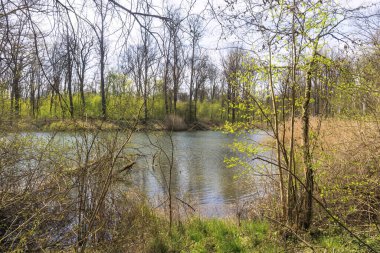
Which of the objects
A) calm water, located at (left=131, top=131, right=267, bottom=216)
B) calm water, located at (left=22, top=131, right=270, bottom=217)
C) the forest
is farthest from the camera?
calm water, located at (left=131, top=131, right=267, bottom=216)

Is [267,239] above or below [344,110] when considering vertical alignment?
below

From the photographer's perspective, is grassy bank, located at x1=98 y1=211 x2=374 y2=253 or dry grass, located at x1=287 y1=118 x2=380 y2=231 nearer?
grassy bank, located at x1=98 y1=211 x2=374 y2=253

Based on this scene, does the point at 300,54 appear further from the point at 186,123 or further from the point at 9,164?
the point at 186,123

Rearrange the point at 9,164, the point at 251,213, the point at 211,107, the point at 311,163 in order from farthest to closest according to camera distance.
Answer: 1. the point at 211,107
2. the point at 251,213
3. the point at 9,164
4. the point at 311,163

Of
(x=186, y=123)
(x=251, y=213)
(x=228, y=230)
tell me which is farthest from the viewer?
(x=186, y=123)

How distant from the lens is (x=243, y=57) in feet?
16.2

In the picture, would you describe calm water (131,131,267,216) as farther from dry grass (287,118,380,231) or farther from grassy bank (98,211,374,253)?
dry grass (287,118,380,231)

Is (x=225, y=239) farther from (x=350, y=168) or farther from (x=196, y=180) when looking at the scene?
(x=196, y=180)

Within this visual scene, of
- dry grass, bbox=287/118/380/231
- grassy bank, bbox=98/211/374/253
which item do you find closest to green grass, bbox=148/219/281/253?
grassy bank, bbox=98/211/374/253

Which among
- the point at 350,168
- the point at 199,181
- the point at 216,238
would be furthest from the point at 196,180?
the point at 350,168

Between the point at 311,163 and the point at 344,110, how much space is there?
142 cm

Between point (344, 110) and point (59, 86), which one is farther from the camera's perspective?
point (344, 110)

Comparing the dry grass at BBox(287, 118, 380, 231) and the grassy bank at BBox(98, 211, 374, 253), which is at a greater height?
the dry grass at BBox(287, 118, 380, 231)

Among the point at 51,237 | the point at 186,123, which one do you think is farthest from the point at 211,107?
the point at 51,237
